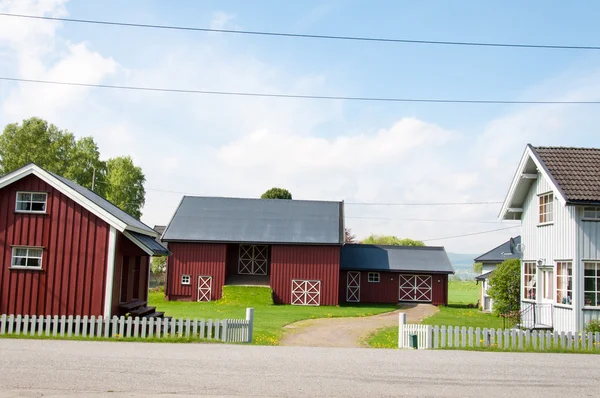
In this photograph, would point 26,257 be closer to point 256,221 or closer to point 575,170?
point 575,170

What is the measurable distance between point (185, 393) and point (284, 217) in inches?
1301

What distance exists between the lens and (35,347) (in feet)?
50.2

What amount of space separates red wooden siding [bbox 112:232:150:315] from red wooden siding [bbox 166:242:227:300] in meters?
13.3

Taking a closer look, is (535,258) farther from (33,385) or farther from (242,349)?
(33,385)

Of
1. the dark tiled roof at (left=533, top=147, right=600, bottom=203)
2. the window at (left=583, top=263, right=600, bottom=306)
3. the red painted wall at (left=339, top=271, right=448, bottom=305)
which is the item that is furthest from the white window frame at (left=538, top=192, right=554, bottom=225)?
the red painted wall at (left=339, top=271, right=448, bottom=305)

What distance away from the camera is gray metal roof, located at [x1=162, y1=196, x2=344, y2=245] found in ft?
132

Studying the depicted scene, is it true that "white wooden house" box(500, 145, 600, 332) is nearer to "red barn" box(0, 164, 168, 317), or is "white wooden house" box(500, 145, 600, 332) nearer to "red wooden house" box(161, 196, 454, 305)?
"red wooden house" box(161, 196, 454, 305)

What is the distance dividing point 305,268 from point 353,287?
16.1 ft

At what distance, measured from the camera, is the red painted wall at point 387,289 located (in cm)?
4272

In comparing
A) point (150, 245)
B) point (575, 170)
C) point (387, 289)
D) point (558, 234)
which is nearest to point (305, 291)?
point (387, 289)

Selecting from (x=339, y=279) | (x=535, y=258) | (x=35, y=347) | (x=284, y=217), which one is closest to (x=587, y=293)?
(x=535, y=258)

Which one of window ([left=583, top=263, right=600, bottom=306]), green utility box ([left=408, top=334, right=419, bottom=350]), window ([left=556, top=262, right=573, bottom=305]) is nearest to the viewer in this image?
green utility box ([left=408, top=334, right=419, bottom=350])

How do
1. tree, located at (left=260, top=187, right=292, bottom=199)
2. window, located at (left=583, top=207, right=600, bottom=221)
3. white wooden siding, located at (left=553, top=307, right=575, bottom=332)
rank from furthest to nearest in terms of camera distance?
tree, located at (left=260, top=187, right=292, bottom=199) → window, located at (left=583, top=207, right=600, bottom=221) → white wooden siding, located at (left=553, top=307, right=575, bottom=332)

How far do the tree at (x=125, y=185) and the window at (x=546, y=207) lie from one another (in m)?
56.7
